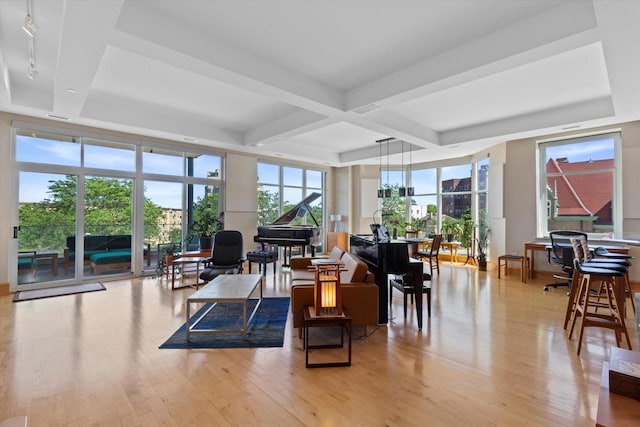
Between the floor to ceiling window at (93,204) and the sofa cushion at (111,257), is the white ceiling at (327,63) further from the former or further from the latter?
the sofa cushion at (111,257)

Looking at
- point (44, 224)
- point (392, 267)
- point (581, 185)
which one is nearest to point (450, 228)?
point (581, 185)

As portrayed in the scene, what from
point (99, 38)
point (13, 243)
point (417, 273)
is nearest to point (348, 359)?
point (417, 273)

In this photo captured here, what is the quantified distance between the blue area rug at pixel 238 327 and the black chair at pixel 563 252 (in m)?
5.00

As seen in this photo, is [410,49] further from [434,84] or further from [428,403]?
[428,403]

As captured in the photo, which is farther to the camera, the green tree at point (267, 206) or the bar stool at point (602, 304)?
the green tree at point (267, 206)

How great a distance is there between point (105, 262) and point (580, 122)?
9.42m

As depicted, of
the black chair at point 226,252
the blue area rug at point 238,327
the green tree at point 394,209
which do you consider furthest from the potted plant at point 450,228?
the black chair at point 226,252

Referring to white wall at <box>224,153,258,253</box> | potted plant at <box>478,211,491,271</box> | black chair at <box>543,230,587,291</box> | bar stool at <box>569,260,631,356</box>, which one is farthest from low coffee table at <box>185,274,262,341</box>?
potted plant at <box>478,211,491,271</box>

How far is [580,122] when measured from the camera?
17.3 ft

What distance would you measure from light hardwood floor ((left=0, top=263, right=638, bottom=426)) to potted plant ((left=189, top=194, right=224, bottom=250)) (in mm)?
2828

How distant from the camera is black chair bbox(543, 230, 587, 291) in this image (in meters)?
5.36

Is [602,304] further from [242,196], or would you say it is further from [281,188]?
[281,188]

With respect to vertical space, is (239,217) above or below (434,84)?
below

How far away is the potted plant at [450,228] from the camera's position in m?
8.91
